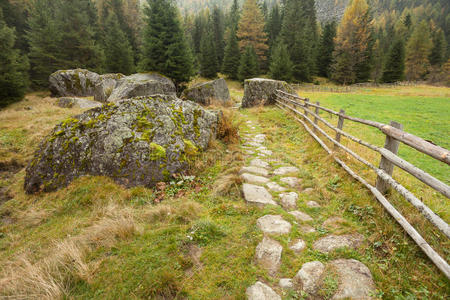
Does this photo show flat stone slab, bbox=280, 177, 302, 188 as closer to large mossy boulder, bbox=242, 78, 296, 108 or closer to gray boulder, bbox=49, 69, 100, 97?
large mossy boulder, bbox=242, 78, 296, 108

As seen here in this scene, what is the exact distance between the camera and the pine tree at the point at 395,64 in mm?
41188

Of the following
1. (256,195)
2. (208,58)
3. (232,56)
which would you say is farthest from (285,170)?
(208,58)

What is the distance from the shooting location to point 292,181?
4.64 m

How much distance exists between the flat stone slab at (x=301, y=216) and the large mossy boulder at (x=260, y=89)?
1183 cm

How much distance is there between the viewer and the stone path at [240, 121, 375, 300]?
7.04 feet

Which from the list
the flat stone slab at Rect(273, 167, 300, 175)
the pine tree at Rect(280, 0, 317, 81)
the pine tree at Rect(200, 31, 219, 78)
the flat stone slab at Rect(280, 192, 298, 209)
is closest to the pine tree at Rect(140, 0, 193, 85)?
the flat stone slab at Rect(273, 167, 300, 175)

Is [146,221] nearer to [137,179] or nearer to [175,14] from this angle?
[137,179]

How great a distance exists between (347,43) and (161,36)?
131ft

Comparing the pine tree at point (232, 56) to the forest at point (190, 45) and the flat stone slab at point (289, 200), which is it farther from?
the flat stone slab at point (289, 200)

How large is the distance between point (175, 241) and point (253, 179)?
2.39 m

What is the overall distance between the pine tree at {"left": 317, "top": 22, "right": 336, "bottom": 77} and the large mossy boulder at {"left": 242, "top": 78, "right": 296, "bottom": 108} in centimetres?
3666

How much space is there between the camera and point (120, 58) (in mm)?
26656

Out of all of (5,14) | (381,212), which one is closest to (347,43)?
(381,212)

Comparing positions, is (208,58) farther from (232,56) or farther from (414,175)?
(414,175)
